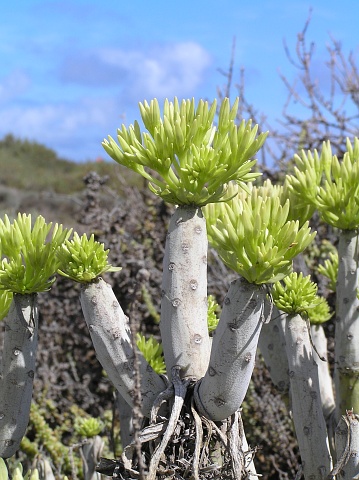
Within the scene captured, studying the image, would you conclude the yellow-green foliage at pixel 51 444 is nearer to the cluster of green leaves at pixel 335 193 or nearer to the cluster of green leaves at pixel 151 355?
the cluster of green leaves at pixel 151 355

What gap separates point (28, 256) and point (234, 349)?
1.83 ft

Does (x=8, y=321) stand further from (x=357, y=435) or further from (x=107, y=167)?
(x=107, y=167)

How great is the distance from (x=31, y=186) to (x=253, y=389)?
1546cm

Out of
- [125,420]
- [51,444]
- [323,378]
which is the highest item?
[323,378]

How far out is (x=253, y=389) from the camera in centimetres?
312

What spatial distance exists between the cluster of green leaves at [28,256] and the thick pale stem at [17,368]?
57mm

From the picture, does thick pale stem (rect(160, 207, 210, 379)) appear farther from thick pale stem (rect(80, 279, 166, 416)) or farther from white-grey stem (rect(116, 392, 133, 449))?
white-grey stem (rect(116, 392, 133, 449))

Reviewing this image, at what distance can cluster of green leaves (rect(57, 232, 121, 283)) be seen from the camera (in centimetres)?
140

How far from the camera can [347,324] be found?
5.84ft

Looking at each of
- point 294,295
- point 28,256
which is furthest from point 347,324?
point 28,256

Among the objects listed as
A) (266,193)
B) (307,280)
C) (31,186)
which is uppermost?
(31,186)

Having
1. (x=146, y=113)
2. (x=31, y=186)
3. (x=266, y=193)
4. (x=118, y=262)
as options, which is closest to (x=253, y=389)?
(x=118, y=262)

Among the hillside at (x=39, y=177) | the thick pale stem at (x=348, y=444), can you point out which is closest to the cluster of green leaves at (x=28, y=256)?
the thick pale stem at (x=348, y=444)

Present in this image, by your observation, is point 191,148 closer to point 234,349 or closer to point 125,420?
point 234,349
